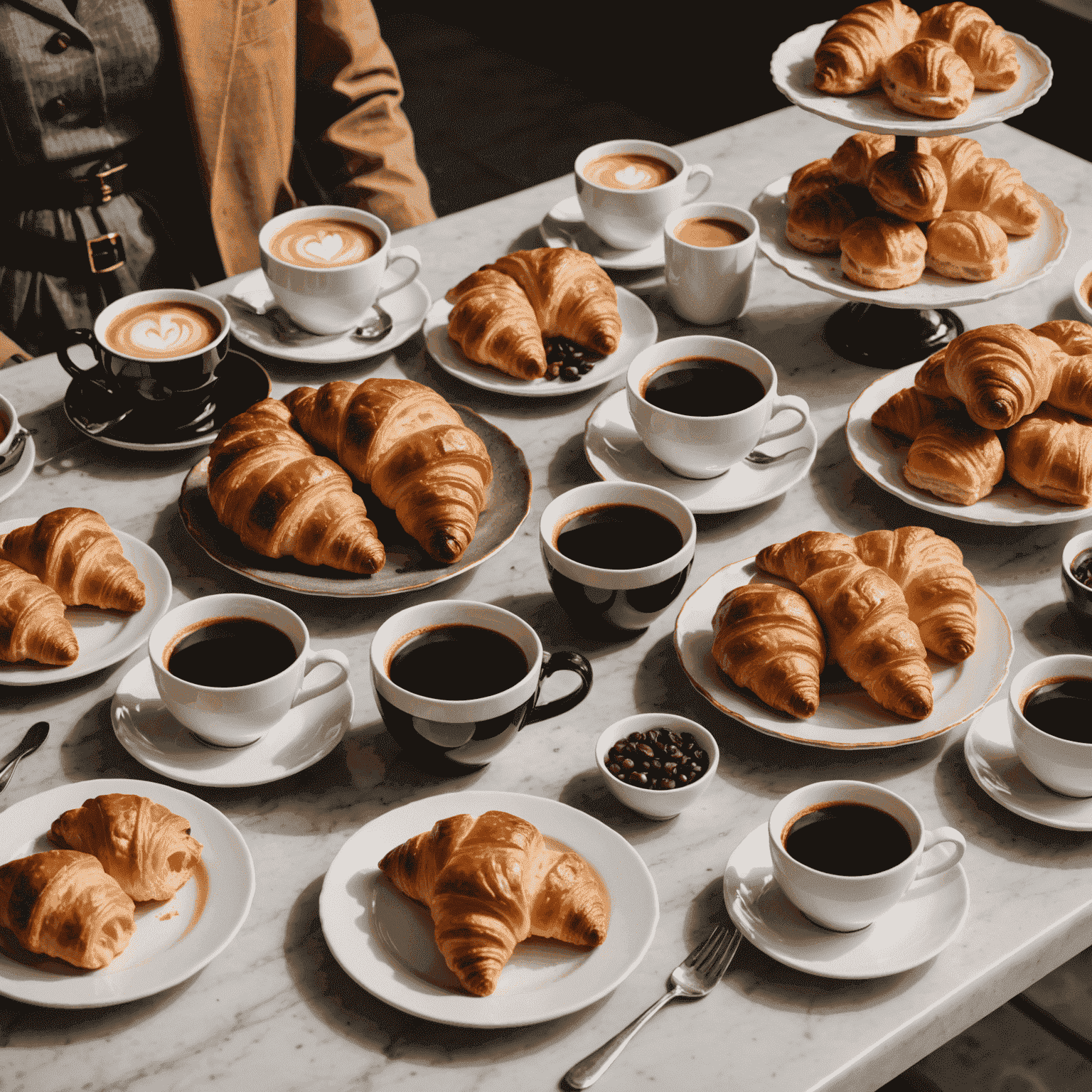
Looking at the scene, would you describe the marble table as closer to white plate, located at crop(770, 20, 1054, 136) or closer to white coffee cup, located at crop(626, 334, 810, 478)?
white coffee cup, located at crop(626, 334, 810, 478)

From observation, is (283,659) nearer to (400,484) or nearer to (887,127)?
(400,484)

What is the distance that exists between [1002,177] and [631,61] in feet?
13.1

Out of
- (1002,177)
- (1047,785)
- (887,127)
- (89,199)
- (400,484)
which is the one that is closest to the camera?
(1047,785)

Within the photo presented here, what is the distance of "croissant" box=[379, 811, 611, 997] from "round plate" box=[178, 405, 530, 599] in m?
0.43

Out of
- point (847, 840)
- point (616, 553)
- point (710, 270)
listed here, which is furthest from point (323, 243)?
point (847, 840)

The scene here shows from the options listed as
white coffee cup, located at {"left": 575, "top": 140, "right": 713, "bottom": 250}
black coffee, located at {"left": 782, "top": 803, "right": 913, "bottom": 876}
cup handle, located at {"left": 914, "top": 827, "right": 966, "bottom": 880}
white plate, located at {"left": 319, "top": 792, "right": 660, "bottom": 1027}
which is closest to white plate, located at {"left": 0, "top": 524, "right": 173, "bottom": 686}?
A: white plate, located at {"left": 319, "top": 792, "right": 660, "bottom": 1027}

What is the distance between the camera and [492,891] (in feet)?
3.44

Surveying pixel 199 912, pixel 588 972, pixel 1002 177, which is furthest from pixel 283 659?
pixel 1002 177

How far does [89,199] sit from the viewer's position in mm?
2432

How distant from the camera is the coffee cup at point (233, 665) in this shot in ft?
3.99

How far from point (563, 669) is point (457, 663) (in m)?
0.11

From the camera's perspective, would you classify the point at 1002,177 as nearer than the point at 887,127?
No

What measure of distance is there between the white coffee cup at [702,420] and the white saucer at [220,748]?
561mm

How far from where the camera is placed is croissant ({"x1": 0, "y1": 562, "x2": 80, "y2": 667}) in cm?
134
